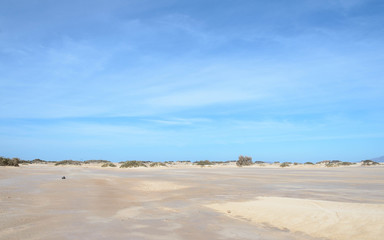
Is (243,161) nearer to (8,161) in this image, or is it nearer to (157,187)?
(8,161)

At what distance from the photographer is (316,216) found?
7.58 meters

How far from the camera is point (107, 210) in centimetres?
900

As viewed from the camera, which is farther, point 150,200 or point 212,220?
point 150,200

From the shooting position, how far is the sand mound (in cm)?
636

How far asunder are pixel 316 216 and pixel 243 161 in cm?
5313

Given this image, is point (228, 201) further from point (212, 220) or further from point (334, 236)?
point (334, 236)

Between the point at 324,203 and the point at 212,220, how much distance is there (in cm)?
378

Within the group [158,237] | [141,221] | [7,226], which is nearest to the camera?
[158,237]

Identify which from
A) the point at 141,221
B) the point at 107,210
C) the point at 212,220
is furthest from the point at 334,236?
the point at 107,210

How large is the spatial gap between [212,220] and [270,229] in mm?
1559

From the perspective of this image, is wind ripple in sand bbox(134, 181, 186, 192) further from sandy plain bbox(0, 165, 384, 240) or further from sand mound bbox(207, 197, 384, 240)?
sand mound bbox(207, 197, 384, 240)

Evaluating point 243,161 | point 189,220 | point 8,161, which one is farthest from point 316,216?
point 243,161

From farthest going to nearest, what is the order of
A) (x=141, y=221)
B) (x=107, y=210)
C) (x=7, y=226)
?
1. (x=107, y=210)
2. (x=141, y=221)
3. (x=7, y=226)

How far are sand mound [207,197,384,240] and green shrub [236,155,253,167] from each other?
5041cm
